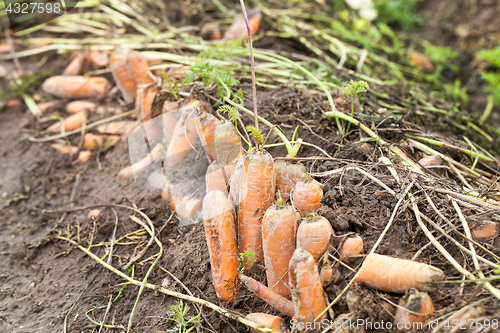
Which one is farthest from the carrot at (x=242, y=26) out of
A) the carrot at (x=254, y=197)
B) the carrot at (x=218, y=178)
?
the carrot at (x=254, y=197)

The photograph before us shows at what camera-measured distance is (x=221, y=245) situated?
5.96ft

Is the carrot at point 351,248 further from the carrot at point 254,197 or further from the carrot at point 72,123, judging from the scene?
the carrot at point 72,123

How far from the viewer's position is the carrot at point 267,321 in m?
1.56

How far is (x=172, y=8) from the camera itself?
4.36 metres

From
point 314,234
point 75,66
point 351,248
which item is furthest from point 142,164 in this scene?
point 75,66

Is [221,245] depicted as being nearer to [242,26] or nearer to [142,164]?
[142,164]

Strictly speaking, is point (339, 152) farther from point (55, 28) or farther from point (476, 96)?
point (55, 28)

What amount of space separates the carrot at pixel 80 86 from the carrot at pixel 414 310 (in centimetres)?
343

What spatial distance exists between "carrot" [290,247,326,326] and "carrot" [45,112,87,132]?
283 cm

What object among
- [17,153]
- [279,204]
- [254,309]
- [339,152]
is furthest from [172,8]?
[254,309]

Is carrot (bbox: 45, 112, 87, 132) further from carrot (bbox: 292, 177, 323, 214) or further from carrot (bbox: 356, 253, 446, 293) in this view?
carrot (bbox: 356, 253, 446, 293)

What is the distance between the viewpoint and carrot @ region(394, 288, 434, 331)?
4.60 ft

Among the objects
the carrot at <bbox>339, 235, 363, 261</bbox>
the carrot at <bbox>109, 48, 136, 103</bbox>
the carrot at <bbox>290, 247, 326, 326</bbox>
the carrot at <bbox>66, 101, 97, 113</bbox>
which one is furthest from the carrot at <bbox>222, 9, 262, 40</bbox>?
the carrot at <bbox>290, 247, 326, 326</bbox>

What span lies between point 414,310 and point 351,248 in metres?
0.38
